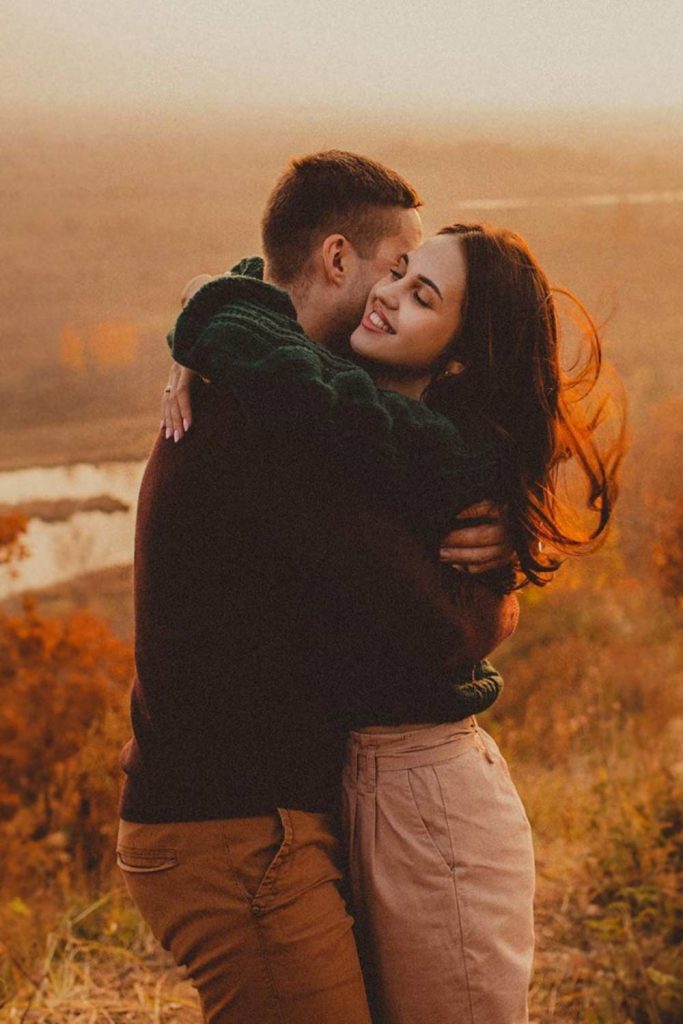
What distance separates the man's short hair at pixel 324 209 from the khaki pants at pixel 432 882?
1.00 meters

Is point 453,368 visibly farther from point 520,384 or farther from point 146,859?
point 146,859

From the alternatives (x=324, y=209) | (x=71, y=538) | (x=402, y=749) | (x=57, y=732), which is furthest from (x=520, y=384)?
(x=71, y=538)

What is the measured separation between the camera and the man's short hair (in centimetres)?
224

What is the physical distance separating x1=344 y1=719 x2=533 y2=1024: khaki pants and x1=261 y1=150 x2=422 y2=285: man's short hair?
1.00 metres

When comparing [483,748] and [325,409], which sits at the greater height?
[325,409]

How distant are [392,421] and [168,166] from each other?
37.2 metres

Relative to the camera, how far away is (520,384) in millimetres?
2018

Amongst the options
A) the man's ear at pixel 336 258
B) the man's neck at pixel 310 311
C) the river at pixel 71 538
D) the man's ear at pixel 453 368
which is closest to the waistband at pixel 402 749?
the man's ear at pixel 453 368

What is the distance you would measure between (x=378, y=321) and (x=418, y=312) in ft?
0.29

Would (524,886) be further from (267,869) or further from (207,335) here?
(207,335)

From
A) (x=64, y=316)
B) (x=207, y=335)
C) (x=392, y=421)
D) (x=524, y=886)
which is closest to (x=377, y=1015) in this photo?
(x=524, y=886)

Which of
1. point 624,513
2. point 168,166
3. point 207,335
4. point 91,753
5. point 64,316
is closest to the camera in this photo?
point 207,335

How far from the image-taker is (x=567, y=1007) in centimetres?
340

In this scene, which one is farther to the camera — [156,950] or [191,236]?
[191,236]
